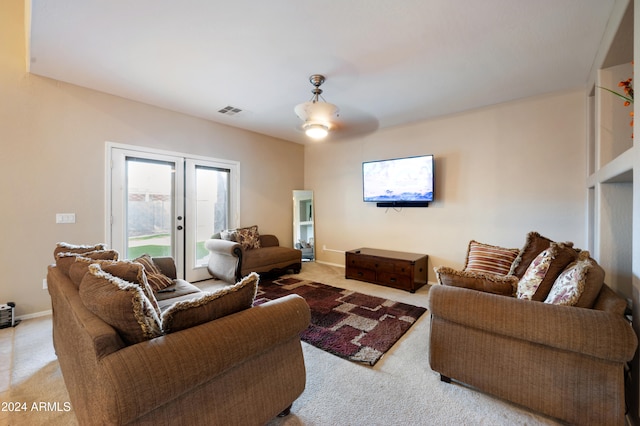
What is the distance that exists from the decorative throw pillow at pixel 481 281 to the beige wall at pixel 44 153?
3925 mm

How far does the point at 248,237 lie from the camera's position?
444 centimetres

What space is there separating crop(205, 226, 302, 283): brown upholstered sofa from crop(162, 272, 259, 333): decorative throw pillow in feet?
8.50

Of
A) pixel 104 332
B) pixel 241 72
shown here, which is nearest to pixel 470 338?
pixel 104 332

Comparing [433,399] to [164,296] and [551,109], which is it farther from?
[551,109]

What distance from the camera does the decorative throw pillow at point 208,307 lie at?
113 cm

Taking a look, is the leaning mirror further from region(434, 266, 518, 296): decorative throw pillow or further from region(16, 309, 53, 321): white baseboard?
region(434, 266, 518, 296): decorative throw pillow

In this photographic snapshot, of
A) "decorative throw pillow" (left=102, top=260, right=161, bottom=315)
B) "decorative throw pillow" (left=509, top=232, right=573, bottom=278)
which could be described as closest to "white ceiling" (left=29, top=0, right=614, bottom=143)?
"decorative throw pillow" (left=509, top=232, right=573, bottom=278)

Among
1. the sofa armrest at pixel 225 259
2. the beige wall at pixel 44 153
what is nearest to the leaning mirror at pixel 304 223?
the sofa armrest at pixel 225 259

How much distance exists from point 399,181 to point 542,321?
3.07 meters

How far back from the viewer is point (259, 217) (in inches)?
198

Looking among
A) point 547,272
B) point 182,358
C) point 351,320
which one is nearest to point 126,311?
point 182,358

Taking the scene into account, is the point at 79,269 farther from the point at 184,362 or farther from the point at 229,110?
the point at 229,110

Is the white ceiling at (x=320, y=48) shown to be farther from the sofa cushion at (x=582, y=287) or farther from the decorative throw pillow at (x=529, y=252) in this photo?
the sofa cushion at (x=582, y=287)

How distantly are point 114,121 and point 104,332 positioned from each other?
11.2 feet
